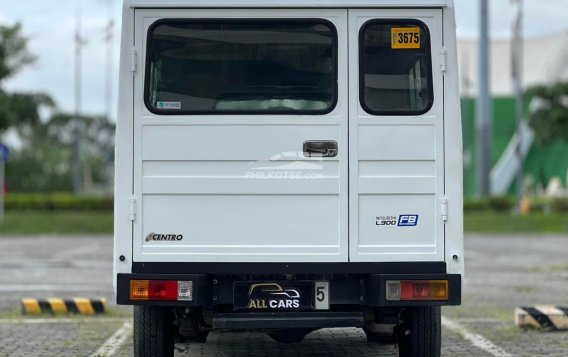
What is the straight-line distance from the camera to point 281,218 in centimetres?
736

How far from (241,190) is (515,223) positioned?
3067 centimetres

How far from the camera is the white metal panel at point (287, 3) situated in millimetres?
7363

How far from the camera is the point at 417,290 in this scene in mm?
7293

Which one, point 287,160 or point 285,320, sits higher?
point 287,160

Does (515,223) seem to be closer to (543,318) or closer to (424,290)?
(543,318)

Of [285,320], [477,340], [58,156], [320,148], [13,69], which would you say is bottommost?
[477,340]

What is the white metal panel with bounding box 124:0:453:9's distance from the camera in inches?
290

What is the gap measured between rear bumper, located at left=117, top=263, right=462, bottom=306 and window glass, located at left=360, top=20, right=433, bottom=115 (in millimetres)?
1059

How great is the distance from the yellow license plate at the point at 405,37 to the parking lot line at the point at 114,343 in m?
3.79

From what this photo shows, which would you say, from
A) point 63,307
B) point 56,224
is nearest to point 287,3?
point 63,307

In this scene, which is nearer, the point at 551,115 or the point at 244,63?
the point at 244,63

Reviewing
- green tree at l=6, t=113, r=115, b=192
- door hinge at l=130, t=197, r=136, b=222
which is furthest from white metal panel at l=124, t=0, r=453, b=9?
green tree at l=6, t=113, r=115, b=192

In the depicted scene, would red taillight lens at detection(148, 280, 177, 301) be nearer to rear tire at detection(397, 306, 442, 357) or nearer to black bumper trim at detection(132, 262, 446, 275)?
black bumper trim at detection(132, 262, 446, 275)

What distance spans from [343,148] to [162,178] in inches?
47.7
